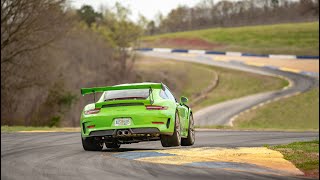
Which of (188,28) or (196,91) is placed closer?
(196,91)

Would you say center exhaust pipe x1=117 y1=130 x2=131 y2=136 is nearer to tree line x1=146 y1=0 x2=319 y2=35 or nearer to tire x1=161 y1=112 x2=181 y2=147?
tire x1=161 y1=112 x2=181 y2=147

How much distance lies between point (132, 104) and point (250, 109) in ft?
121

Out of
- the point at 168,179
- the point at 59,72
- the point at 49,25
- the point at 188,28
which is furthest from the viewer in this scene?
the point at 188,28

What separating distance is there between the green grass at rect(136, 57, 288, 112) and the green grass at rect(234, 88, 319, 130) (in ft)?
21.5

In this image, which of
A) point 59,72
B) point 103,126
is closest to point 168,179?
point 103,126

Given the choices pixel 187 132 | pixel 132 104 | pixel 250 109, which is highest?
pixel 132 104

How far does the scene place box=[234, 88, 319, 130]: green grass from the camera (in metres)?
43.9

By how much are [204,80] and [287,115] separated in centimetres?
1945

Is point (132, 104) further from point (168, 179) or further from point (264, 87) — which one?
point (264, 87)

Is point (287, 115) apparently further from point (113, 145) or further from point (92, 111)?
point (92, 111)

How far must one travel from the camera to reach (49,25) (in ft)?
121

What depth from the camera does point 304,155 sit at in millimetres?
11320

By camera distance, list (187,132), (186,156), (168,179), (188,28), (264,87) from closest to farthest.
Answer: (168,179) < (186,156) < (187,132) < (264,87) < (188,28)

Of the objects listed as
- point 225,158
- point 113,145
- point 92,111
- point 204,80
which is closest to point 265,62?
point 204,80
